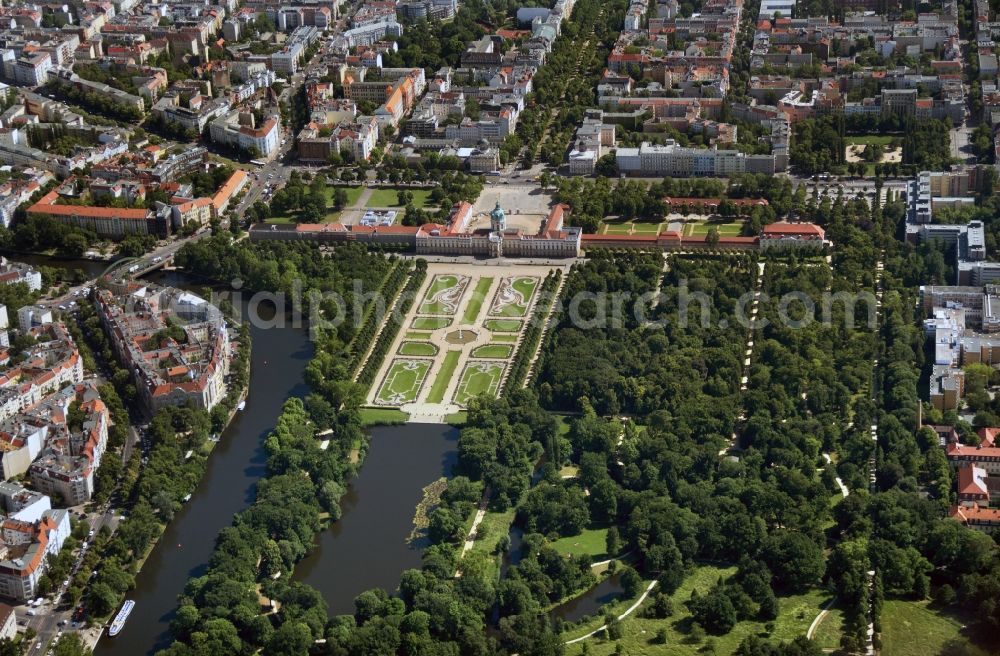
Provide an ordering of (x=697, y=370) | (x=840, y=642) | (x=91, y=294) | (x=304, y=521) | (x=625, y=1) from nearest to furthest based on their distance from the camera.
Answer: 1. (x=840, y=642)
2. (x=304, y=521)
3. (x=697, y=370)
4. (x=91, y=294)
5. (x=625, y=1)

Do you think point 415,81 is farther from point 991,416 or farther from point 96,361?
point 991,416

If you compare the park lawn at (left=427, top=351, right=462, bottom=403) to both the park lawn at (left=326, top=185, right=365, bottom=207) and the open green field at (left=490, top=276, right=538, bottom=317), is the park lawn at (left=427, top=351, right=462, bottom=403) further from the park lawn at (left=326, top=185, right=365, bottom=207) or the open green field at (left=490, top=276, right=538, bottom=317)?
the park lawn at (left=326, top=185, right=365, bottom=207)

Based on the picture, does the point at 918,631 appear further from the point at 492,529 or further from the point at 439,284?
the point at 439,284

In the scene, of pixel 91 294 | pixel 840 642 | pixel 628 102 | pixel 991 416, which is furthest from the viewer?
pixel 628 102

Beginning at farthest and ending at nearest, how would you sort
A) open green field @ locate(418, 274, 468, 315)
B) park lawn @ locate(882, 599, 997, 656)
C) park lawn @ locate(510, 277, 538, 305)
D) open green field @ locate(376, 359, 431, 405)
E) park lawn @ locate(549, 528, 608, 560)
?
park lawn @ locate(510, 277, 538, 305) < open green field @ locate(418, 274, 468, 315) < open green field @ locate(376, 359, 431, 405) < park lawn @ locate(549, 528, 608, 560) < park lawn @ locate(882, 599, 997, 656)

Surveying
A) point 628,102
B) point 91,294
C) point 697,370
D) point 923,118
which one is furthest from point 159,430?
point 923,118

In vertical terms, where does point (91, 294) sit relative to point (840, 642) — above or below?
below

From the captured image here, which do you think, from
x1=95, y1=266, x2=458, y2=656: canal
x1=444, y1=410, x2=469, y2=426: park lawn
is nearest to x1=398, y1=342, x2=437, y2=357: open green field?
x1=95, y1=266, x2=458, y2=656: canal

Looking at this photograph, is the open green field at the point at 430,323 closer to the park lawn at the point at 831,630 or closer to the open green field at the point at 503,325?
the open green field at the point at 503,325

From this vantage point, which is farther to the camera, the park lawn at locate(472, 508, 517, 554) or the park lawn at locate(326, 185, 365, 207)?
the park lawn at locate(326, 185, 365, 207)
